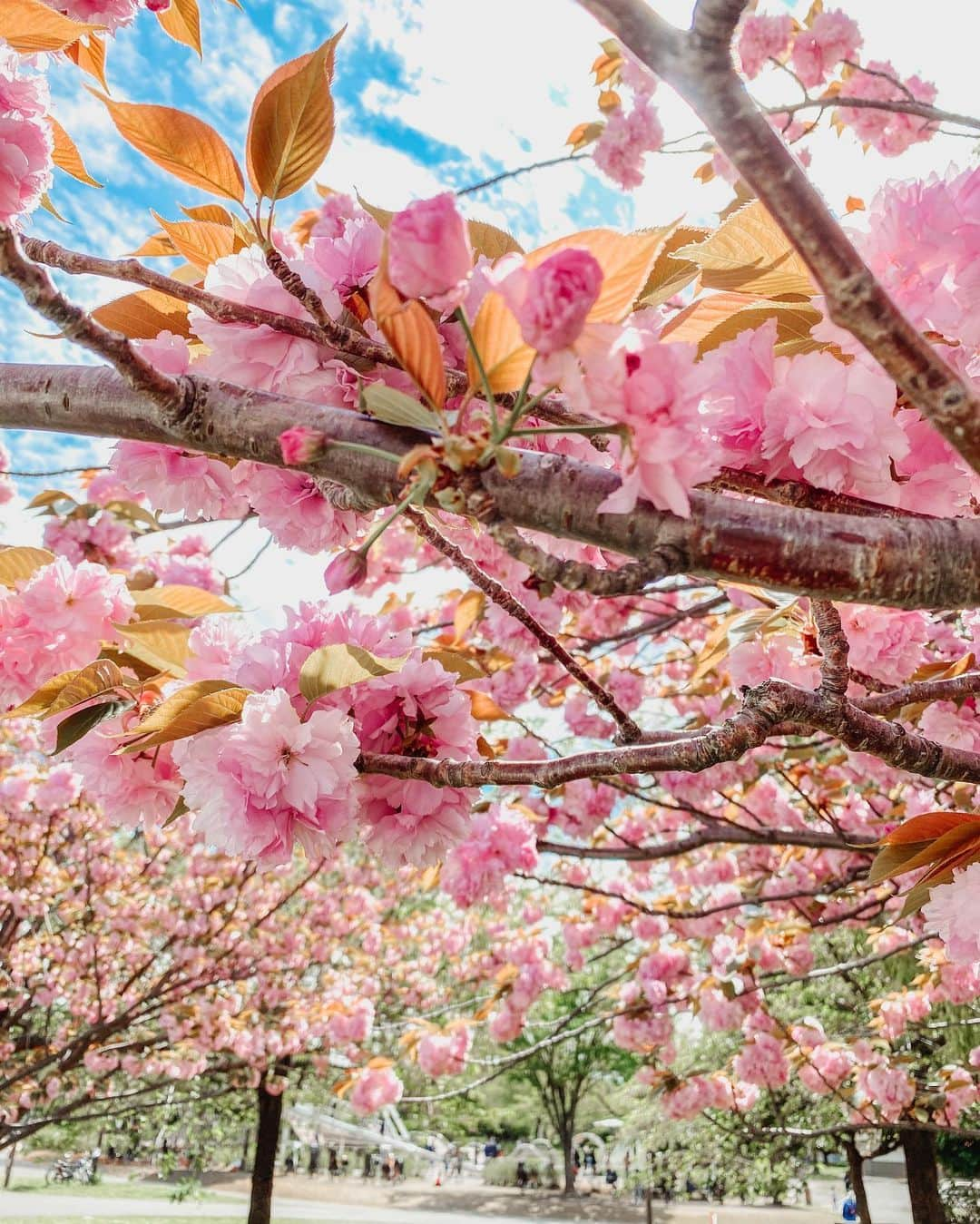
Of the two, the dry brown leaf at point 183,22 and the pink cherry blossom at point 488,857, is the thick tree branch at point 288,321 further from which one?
the pink cherry blossom at point 488,857

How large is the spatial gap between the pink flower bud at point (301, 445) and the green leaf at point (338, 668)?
297mm

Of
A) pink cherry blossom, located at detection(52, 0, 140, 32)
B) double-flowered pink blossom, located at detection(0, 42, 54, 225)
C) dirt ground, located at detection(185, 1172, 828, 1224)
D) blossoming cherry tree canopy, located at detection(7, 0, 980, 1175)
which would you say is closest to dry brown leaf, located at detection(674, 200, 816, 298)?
blossoming cherry tree canopy, located at detection(7, 0, 980, 1175)

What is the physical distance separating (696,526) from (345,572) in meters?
0.34

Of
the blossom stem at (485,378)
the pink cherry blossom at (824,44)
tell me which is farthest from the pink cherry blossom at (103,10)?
the pink cherry blossom at (824,44)

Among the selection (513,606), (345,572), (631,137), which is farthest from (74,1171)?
(345,572)

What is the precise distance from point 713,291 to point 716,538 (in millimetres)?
379

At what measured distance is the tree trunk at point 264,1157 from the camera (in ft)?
35.8

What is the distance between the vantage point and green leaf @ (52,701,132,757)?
1.06m

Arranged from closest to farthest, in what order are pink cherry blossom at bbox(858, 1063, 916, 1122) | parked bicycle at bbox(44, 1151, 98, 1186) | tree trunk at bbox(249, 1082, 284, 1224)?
pink cherry blossom at bbox(858, 1063, 916, 1122) < tree trunk at bbox(249, 1082, 284, 1224) < parked bicycle at bbox(44, 1151, 98, 1186)

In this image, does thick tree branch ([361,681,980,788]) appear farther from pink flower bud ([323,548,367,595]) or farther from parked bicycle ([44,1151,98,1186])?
parked bicycle ([44,1151,98,1186])

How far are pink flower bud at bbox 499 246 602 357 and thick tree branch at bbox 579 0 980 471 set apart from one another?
11 centimetres

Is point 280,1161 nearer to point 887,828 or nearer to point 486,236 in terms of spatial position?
point 887,828

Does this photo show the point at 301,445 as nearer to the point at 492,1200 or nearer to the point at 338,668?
the point at 338,668

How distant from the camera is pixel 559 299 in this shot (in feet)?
1.77
